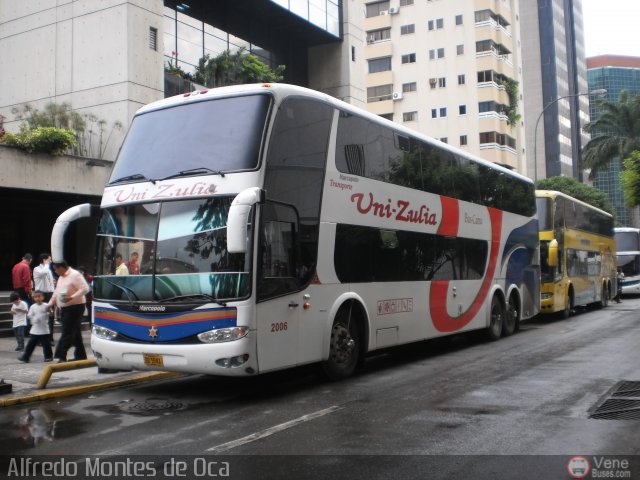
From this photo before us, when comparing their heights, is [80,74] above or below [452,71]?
below

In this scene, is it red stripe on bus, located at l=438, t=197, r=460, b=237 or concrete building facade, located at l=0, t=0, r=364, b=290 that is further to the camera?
concrete building facade, located at l=0, t=0, r=364, b=290

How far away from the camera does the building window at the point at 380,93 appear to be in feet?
222

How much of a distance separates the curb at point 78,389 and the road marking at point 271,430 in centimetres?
362

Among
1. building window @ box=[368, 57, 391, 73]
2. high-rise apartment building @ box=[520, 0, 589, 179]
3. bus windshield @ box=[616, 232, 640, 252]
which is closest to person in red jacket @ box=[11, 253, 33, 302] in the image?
bus windshield @ box=[616, 232, 640, 252]

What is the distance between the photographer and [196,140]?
28.5ft

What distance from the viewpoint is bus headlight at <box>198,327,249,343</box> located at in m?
7.88

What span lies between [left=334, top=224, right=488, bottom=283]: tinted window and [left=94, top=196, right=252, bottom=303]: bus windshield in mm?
2116

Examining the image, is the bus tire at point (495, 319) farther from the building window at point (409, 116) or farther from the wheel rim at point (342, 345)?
the building window at point (409, 116)

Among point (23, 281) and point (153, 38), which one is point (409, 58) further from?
point (23, 281)

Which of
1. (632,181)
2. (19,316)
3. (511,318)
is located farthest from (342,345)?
(632,181)

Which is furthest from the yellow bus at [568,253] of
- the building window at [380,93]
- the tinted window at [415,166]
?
the building window at [380,93]

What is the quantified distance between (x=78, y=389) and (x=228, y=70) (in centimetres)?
1991

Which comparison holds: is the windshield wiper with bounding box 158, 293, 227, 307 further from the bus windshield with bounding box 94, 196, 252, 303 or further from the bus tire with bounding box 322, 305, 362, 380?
the bus tire with bounding box 322, 305, 362, 380

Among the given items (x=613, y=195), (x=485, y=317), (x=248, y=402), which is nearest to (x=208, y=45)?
(x=485, y=317)
